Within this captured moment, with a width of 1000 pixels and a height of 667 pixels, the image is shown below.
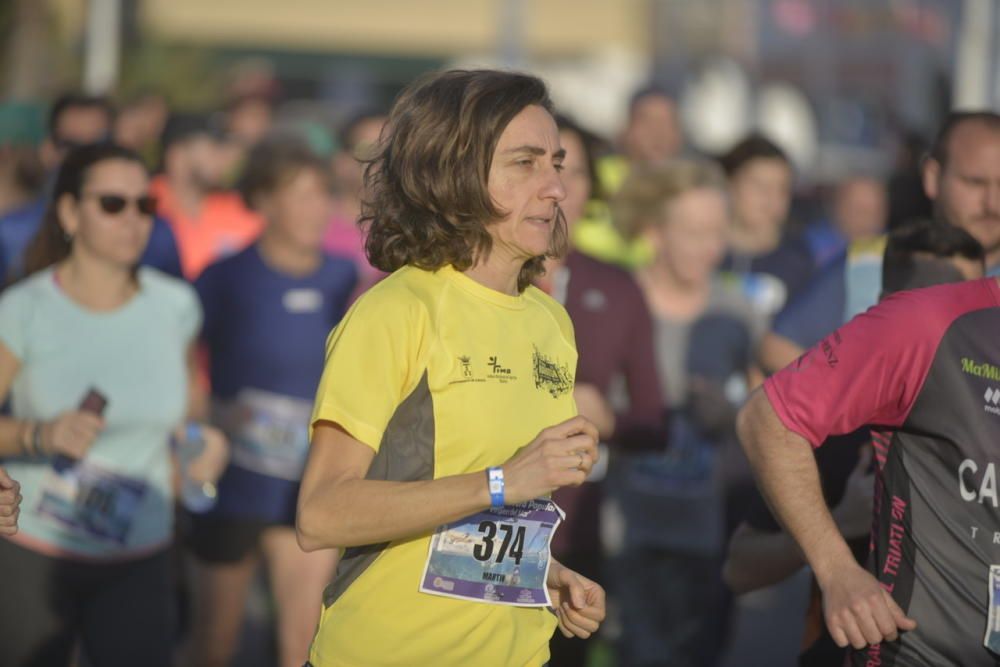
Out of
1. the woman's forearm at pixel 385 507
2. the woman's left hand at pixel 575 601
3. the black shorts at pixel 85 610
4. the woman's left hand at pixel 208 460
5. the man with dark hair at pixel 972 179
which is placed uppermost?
the man with dark hair at pixel 972 179

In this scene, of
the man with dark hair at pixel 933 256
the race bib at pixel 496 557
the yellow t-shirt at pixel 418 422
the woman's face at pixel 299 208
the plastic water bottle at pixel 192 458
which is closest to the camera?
the yellow t-shirt at pixel 418 422

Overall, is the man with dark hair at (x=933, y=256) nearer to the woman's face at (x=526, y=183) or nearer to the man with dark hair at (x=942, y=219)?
the man with dark hair at (x=942, y=219)

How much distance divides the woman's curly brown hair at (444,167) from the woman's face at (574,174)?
94.3 inches

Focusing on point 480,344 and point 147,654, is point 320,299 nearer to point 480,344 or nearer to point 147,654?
point 147,654

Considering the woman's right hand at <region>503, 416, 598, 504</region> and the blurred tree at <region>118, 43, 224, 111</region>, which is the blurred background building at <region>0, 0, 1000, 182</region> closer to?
the blurred tree at <region>118, 43, 224, 111</region>

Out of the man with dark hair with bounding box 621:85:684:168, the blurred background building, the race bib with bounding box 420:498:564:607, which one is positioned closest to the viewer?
the race bib with bounding box 420:498:564:607

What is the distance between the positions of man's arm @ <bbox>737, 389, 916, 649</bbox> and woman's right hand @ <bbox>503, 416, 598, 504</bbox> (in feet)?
1.90

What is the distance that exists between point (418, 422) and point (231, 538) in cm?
340

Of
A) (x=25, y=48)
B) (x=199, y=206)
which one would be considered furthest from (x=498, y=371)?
(x=25, y=48)

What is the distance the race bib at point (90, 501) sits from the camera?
5.10 metres

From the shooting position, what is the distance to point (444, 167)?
11.2 feet

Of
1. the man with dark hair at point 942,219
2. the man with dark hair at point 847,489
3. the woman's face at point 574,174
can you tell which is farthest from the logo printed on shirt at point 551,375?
the woman's face at point 574,174

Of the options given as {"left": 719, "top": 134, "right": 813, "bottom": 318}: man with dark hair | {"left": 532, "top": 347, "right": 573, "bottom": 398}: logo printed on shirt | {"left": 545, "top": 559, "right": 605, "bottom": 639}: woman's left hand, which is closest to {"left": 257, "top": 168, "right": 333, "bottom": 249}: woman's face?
{"left": 719, "top": 134, "right": 813, "bottom": 318}: man with dark hair

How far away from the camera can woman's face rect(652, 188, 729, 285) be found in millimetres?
6941
